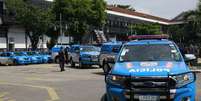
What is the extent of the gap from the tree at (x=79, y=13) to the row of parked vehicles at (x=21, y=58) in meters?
14.0

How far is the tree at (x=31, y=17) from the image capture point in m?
58.2

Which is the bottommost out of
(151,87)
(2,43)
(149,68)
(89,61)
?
(89,61)

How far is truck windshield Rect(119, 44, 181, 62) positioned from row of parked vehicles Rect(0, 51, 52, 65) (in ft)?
112

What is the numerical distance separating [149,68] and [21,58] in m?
36.3

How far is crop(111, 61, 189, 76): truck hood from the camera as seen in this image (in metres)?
10.2

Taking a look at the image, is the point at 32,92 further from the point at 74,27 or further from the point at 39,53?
the point at 74,27

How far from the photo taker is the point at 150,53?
1191 centimetres

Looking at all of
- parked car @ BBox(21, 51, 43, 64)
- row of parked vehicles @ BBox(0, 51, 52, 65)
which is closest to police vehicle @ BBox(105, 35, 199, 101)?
row of parked vehicles @ BBox(0, 51, 52, 65)

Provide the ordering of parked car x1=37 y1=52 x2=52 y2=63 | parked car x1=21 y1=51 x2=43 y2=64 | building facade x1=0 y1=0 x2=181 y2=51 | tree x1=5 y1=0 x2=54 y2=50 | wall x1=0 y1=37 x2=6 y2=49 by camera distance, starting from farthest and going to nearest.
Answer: building facade x1=0 y1=0 x2=181 y2=51 → wall x1=0 y1=37 x2=6 y2=49 → tree x1=5 y1=0 x2=54 y2=50 → parked car x1=37 y1=52 x2=52 y2=63 → parked car x1=21 y1=51 x2=43 y2=64

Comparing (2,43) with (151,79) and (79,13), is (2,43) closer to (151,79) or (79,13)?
(79,13)

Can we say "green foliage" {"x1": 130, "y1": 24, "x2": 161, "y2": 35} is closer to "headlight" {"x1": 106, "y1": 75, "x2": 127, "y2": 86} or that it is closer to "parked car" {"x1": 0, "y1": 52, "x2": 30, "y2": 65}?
"parked car" {"x1": 0, "y1": 52, "x2": 30, "y2": 65}

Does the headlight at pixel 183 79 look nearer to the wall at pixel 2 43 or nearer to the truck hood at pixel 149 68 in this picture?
the truck hood at pixel 149 68

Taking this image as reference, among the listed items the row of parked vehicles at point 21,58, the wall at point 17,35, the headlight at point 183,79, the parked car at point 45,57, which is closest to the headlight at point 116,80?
the headlight at point 183,79

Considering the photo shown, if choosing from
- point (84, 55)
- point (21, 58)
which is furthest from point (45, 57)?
point (84, 55)
